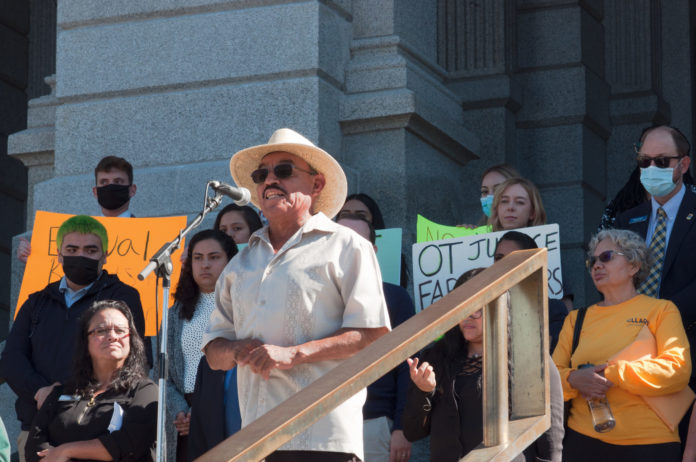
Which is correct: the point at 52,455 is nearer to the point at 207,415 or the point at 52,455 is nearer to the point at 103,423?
the point at 103,423

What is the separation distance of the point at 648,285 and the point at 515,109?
5219 mm

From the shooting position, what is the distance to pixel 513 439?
401 centimetres

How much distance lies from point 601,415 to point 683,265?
119cm

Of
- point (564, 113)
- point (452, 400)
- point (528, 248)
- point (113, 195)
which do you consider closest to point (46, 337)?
point (113, 195)

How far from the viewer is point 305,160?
5.22 m

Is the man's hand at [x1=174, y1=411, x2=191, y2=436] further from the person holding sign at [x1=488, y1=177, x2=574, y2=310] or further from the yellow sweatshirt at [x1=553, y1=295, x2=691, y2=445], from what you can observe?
the person holding sign at [x1=488, y1=177, x2=574, y2=310]

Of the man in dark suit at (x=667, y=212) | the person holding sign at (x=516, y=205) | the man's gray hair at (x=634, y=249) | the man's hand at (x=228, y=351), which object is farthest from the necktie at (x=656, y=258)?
the man's hand at (x=228, y=351)

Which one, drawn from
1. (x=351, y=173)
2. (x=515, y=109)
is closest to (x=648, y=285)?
(x=351, y=173)

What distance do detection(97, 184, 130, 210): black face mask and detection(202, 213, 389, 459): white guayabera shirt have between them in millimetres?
3866

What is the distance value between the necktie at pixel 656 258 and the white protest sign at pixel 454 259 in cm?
51

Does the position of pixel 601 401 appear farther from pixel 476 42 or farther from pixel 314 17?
pixel 476 42

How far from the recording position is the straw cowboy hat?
17.1ft

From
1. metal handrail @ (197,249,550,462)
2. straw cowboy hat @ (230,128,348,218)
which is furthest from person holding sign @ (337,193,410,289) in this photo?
metal handrail @ (197,249,550,462)

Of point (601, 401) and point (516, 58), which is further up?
point (516, 58)
